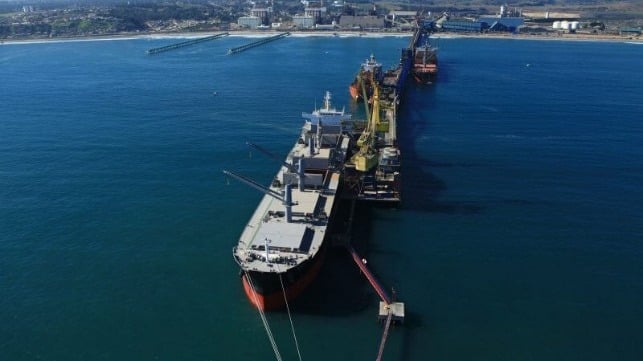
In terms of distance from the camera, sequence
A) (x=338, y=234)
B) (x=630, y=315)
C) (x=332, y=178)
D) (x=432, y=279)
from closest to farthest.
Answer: (x=630, y=315), (x=432, y=279), (x=338, y=234), (x=332, y=178)

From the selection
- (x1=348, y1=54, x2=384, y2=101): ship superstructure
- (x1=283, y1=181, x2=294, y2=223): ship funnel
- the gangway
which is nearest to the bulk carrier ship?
(x1=283, y1=181, x2=294, y2=223): ship funnel

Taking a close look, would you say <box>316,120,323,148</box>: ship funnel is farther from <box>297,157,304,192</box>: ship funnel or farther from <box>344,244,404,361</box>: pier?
<box>344,244,404,361</box>: pier

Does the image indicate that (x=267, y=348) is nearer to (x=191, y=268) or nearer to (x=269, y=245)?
(x=269, y=245)

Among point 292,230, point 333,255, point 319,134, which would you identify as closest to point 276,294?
point 292,230

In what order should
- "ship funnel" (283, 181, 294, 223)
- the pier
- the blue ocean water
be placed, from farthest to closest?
"ship funnel" (283, 181, 294, 223) < the blue ocean water < the pier

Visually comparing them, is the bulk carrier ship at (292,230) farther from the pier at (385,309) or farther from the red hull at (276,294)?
the pier at (385,309)

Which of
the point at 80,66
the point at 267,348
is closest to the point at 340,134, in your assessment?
the point at 267,348
